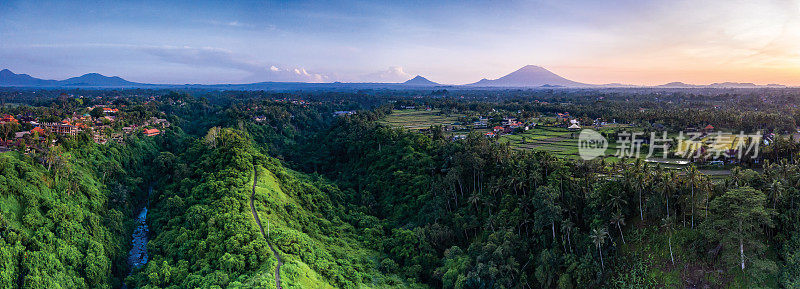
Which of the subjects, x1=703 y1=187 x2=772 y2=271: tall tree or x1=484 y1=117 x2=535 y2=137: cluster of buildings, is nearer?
x1=703 y1=187 x2=772 y2=271: tall tree

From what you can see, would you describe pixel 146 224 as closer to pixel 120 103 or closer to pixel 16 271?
pixel 16 271

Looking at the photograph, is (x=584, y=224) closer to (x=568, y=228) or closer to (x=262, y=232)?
(x=568, y=228)

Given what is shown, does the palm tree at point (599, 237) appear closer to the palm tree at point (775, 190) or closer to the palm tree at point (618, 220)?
the palm tree at point (618, 220)

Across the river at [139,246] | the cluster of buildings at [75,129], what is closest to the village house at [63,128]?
the cluster of buildings at [75,129]

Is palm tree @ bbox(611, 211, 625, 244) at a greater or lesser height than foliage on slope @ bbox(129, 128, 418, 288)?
greater

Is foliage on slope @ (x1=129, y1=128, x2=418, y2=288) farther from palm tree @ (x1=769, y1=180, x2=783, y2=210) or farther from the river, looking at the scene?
palm tree @ (x1=769, y1=180, x2=783, y2=210)

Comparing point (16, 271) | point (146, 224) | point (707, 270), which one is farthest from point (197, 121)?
point (707, 270)

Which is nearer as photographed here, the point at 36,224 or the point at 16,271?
the point at 16,271

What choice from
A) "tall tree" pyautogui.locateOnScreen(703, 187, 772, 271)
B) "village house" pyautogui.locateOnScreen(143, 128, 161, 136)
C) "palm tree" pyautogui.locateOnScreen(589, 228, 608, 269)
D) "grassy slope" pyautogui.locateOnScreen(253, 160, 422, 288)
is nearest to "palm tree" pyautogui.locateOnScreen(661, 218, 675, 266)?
"tall tree" pyautogui.locateOnScreen(703, 187, 772, 271)

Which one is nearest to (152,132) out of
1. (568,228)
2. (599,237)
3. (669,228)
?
(568,228)
